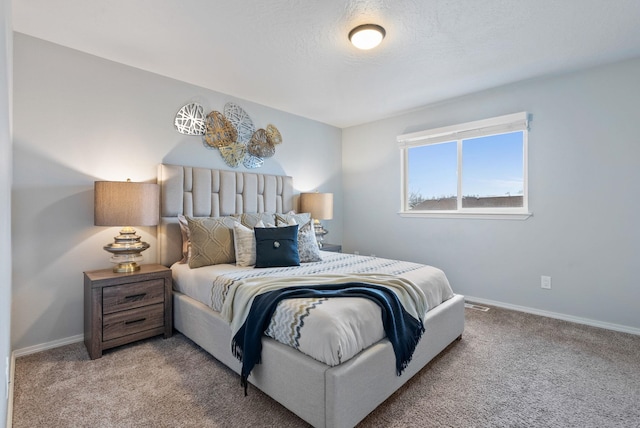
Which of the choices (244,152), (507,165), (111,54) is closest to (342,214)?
(244,152)

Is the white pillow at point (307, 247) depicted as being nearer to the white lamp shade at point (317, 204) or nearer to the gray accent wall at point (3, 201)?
the white lamp shade at point (317, 204)

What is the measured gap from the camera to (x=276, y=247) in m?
2.75

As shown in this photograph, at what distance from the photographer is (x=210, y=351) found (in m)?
2.28

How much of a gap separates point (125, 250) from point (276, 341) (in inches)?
64.0

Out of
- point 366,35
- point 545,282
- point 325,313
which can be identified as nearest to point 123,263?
point 325,313

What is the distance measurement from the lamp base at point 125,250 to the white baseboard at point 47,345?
673 mm

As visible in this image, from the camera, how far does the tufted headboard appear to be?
2975mm

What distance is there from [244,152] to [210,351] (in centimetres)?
227

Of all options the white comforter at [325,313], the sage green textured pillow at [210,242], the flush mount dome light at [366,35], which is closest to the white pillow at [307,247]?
the white comforter at [325,313]

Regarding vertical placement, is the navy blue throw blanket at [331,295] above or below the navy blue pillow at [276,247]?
below

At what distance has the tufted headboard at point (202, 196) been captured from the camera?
9.76ft

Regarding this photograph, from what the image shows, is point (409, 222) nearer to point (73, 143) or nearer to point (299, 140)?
point (299, 140)

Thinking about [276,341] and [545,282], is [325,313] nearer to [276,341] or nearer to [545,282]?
[276,341]

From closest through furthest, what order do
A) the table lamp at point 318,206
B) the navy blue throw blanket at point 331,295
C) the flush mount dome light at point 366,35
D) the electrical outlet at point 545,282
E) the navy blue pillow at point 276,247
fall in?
1. the navy blue throw blanket at point 331,295
2. the flush mount dome light at point 366,35
3. the navy blue pillow at point 276,247
4. the electrical outlet at point 545,282
5. the table lamp at point 318,206
